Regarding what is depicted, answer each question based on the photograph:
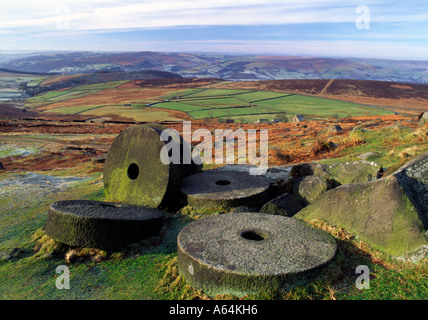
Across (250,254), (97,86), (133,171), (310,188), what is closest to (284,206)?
(310,188)

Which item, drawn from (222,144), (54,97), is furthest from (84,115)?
(222,144)

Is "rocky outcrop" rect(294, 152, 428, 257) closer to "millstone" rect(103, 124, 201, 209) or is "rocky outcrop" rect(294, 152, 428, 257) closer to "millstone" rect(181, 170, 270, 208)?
"millstone" rect(181, 170, 270, 208)

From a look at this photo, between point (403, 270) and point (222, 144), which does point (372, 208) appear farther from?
point (222, 144)

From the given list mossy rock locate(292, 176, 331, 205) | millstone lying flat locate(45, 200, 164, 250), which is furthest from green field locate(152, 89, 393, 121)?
millstone lying flat locate(45, 200, 164, 250)

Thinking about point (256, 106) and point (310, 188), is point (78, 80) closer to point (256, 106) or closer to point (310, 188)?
point (256, 106)

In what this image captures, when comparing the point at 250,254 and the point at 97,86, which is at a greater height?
the point at 250,254

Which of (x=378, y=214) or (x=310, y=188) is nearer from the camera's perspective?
(x=378, y=214)

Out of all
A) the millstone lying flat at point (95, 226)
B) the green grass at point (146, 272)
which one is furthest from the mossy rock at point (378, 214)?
the millstone lying flat at point (95, 226)
